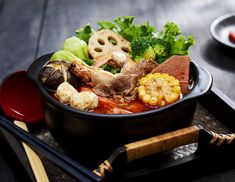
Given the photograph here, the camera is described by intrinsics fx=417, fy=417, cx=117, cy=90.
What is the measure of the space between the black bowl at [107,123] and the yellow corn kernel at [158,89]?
44mm

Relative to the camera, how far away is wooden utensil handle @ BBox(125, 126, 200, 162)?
1.11 m

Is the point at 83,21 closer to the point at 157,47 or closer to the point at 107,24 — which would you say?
the point at 107,24

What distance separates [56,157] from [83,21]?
143 cm

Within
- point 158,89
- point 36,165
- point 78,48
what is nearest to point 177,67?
point 158,89

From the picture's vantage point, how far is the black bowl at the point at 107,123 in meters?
1.14

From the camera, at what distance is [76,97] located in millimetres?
1177

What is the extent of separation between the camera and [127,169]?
124 cm

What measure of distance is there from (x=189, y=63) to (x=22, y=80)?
0.61m

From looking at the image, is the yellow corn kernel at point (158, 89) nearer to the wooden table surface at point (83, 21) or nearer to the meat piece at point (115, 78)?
the meat piece at point (115, 78)

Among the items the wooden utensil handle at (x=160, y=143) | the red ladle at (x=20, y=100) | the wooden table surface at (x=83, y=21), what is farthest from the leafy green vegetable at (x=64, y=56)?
the wooden table surface at (x=83, y=21)

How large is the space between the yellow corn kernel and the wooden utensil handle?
104mm

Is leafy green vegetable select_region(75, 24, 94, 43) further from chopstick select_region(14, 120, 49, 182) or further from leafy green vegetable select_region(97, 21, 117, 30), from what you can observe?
chopstick select_region(14, 120, 49, 182)

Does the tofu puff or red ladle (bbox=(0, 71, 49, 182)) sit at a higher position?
the tofu puff

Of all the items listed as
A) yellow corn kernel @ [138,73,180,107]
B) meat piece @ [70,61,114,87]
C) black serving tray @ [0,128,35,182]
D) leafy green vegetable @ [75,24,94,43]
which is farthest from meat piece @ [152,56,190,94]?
black serving tray @ [0,128,35,182]
